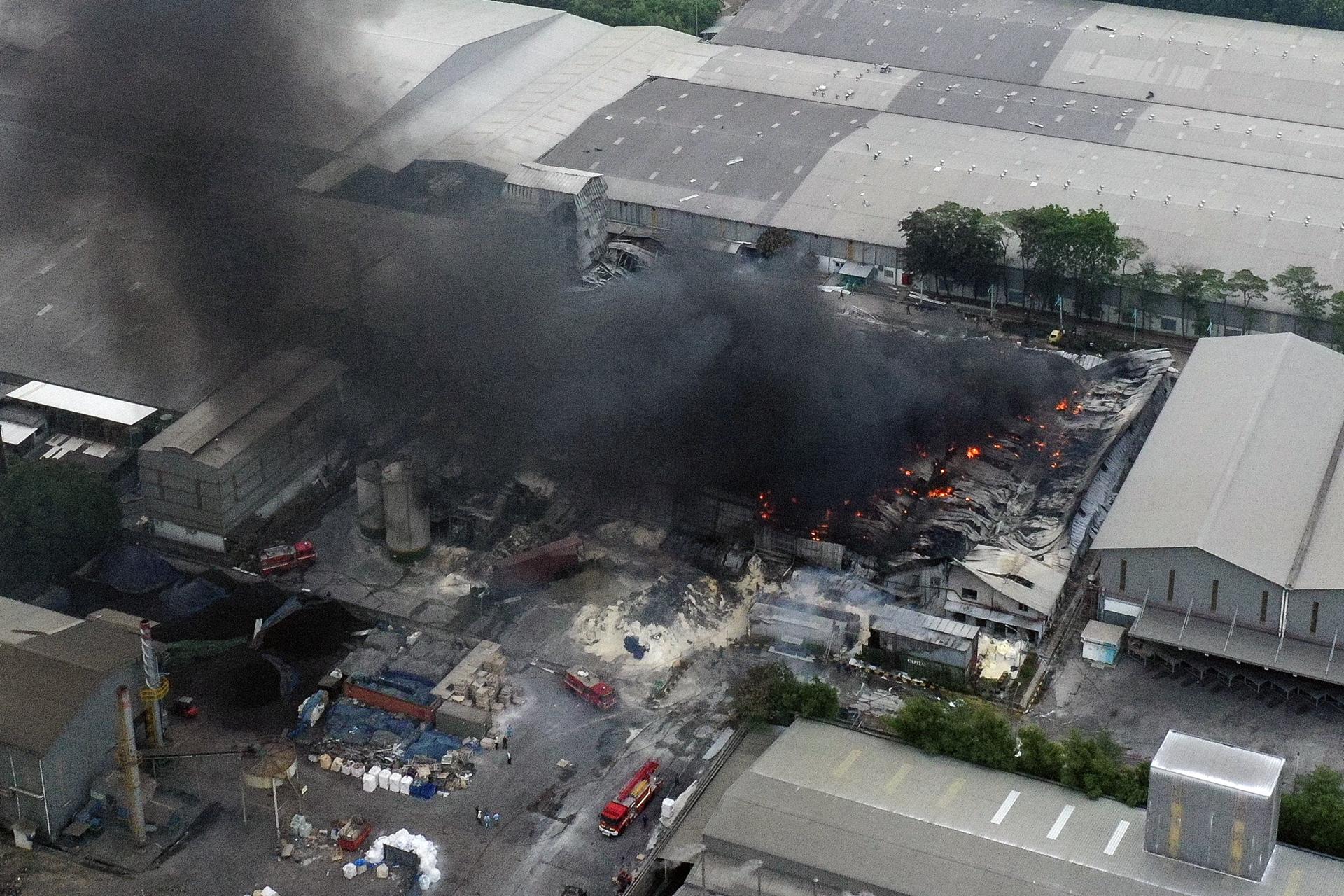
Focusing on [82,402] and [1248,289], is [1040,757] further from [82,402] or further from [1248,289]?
[82,402]

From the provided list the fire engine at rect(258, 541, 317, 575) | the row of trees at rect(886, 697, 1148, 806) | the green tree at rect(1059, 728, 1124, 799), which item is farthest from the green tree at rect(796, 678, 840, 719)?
the fire engine at rect(258, 541, 317, 575)

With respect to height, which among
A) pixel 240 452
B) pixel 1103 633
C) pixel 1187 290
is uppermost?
pixel 1187 290

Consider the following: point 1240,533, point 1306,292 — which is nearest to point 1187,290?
point 1306,292

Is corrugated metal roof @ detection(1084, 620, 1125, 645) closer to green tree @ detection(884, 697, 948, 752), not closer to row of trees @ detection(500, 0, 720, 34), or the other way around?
green tree @ detection(884, 697, 948, 752)

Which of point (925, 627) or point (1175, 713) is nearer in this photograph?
point (1175, 713)

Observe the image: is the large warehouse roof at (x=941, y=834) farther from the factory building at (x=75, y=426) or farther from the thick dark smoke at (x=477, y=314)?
the factory building at (x=75, y=426)

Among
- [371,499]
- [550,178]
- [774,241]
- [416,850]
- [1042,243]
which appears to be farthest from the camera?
[550,178]

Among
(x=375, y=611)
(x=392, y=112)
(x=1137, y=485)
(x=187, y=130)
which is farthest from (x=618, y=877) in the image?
(x=392, y=112)
